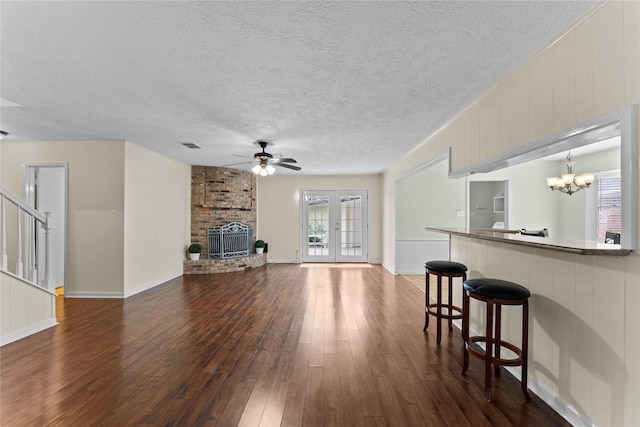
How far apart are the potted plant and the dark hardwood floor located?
2.28m

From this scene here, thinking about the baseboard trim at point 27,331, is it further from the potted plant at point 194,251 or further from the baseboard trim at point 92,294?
the potted plant at point 194,251

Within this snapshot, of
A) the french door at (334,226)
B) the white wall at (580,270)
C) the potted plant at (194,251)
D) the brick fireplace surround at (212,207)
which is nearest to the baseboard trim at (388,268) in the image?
the french door at (334,226)

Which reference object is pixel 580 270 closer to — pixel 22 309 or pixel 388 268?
pixel 22 309

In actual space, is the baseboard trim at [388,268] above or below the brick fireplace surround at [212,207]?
below

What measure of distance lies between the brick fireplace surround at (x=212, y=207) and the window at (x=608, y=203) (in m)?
7.65

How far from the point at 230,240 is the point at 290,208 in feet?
6.25

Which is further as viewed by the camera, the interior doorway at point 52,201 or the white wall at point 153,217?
the white wall at point 153,217

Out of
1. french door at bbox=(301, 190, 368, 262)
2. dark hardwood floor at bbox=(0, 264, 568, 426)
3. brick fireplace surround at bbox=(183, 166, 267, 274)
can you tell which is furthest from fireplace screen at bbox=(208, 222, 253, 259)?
dark hardwood floor at bbox=(0, 264, 568, 426)

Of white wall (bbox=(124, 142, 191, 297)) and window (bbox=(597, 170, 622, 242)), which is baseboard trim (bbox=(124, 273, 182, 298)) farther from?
window (bbox=(597, 170, 622, 242))

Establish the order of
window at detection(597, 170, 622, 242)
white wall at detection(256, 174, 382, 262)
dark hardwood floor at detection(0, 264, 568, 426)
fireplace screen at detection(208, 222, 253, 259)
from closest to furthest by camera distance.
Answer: dark hardwood floor at detection(0, 264, 568, 426) < window at detection(597, 170, 622, 242) < fireplace screen at detection(208, 222, 253, 259) < white wall at detection(256, 174, 382, 262)

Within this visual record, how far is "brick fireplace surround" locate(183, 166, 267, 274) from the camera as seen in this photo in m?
6.57

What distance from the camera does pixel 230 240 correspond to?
6.96 m

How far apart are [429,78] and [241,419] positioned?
297 centimetres

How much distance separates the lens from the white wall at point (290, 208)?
7977mm
